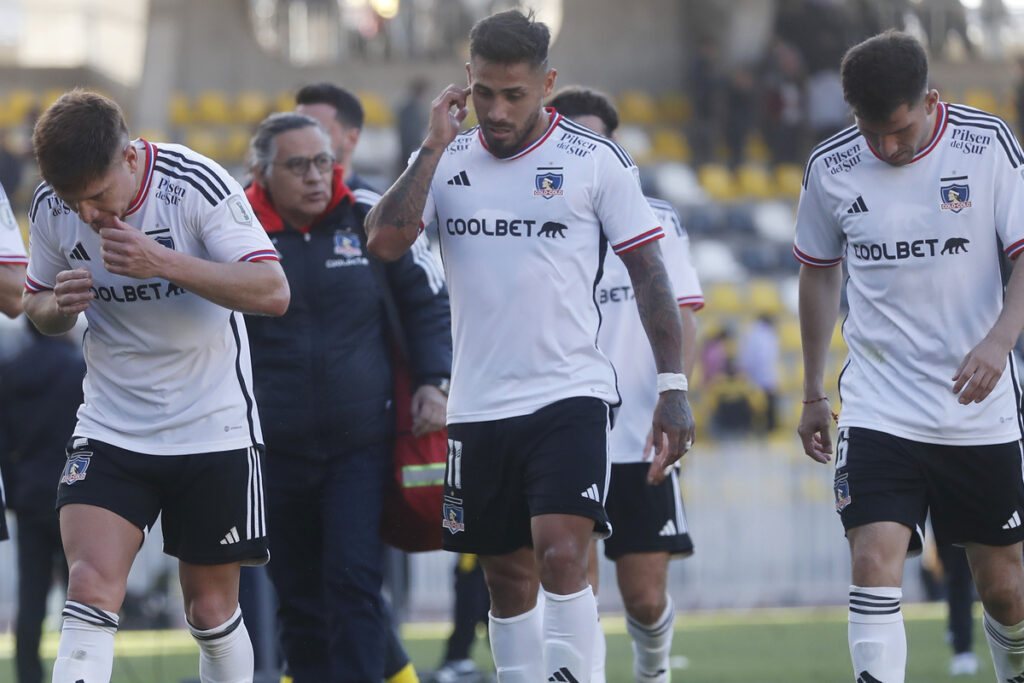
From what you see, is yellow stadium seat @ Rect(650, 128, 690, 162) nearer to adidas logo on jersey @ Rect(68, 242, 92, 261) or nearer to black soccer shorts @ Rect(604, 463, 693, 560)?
black soccer shorts @ Rect(604, 463, 693, 560)

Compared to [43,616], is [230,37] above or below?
above

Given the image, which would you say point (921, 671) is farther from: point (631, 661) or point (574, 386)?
point (574, 386)

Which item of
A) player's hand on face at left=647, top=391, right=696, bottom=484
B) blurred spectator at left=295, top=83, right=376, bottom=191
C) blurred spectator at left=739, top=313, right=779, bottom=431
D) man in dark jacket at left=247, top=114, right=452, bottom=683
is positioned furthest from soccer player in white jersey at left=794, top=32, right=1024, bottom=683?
blurred spectator at left=739, top=313, right=779, bottom=431

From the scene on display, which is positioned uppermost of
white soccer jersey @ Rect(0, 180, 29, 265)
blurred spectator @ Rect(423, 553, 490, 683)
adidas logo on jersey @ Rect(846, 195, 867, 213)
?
adidas logo on jersey @ Rect(846, 195, 867, 213)

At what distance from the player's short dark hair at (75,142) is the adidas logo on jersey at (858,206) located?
2.55 meters

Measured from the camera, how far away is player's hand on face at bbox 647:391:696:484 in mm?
5273

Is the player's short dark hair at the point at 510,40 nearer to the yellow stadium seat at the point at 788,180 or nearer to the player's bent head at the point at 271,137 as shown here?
the player's bent head at the point at 271,137

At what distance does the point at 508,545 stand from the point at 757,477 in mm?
8934

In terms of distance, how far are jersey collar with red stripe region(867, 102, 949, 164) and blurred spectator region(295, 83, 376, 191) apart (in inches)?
116

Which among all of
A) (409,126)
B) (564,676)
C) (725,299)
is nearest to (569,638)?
(564,676)

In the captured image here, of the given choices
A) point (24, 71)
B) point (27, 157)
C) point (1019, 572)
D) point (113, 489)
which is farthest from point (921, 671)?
point (24, 71)

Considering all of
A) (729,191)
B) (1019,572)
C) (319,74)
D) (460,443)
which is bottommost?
(1019,572)

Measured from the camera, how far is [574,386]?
18.0ft

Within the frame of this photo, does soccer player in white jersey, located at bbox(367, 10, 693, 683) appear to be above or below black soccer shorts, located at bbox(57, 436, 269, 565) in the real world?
above
